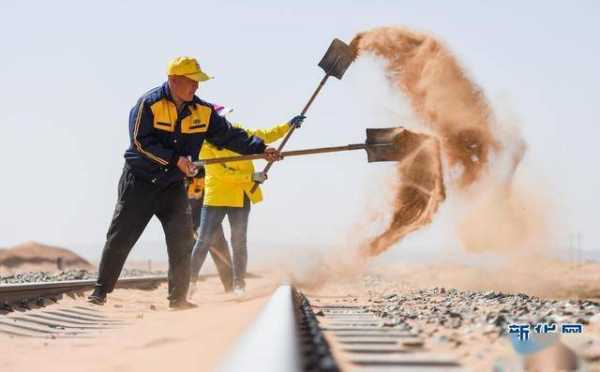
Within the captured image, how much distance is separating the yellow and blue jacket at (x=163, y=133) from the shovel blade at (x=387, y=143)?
1985 mm

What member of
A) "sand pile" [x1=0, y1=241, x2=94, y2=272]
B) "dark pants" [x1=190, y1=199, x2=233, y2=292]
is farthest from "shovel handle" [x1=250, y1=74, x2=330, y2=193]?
"sand pile" [x1=0, y1=241, x2=94, y2=272]

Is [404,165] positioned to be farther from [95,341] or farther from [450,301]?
[95,341]

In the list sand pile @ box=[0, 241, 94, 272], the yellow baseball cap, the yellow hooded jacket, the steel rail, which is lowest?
sand pile @ box=[0, 241, 94, 272]

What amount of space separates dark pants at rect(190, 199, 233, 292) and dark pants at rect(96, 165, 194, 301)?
2.34 m

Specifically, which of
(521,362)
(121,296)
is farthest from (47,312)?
(521,362)

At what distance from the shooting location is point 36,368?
167 inches

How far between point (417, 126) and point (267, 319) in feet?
19.7

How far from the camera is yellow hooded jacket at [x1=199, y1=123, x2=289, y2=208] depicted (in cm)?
940

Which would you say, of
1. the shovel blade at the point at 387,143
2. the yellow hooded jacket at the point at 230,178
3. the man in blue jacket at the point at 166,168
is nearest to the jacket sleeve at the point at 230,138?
the man in blue jacket at the point at 166,168

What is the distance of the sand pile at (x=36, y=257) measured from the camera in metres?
44.5

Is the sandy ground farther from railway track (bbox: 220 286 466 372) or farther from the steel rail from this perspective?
the steel rail

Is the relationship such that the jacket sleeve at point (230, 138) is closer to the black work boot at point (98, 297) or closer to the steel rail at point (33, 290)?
the black work boot at point (98, 297)

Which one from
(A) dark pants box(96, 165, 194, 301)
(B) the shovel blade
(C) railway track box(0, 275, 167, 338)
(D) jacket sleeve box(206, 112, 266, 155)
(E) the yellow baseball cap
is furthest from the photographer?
(B) the shovel blade

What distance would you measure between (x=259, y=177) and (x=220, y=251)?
3.91 ft
